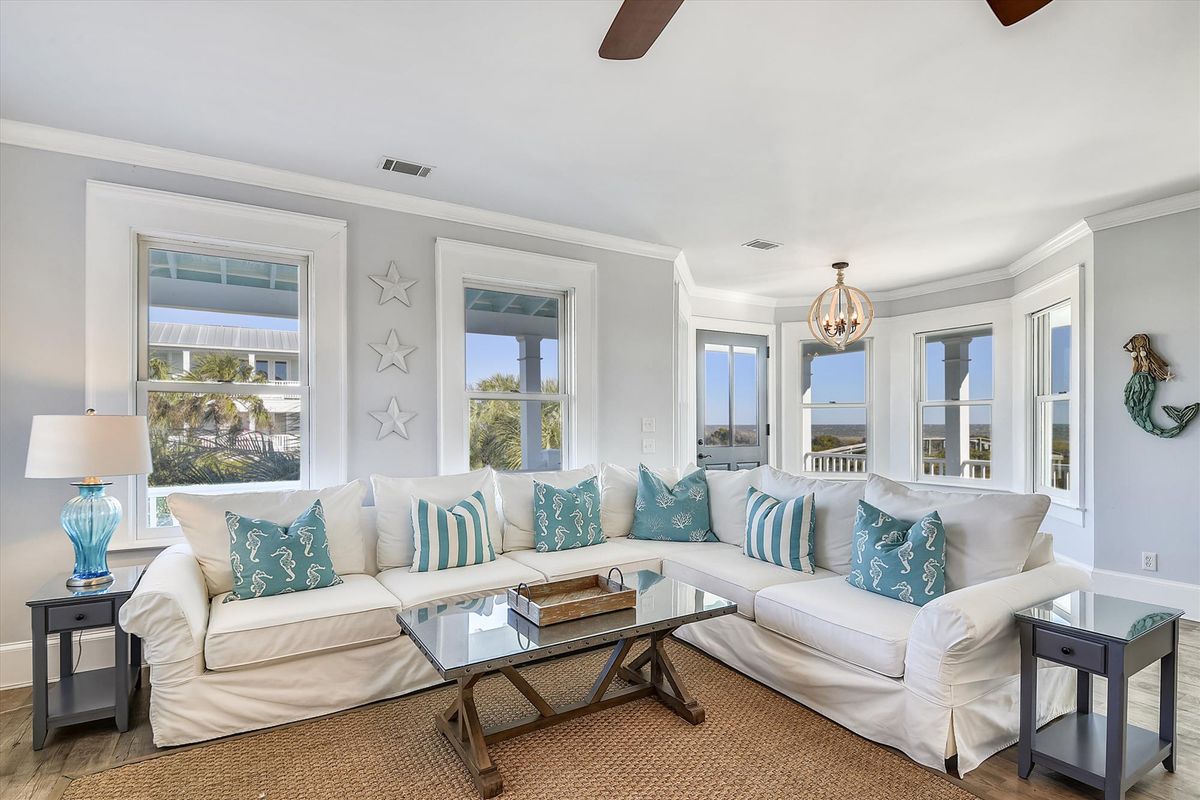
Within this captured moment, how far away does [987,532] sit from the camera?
2471 millimetres

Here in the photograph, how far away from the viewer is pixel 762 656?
2719 mm

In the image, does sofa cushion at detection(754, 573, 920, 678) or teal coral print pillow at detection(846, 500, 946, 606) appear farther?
teal coral print pillow at detection(846, 500, 946, 606)

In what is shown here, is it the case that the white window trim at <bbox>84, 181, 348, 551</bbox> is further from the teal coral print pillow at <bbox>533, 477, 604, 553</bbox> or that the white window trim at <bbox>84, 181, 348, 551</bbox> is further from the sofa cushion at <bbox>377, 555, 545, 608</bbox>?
the teal coral print pillow at <bbox>533, 477, 604, 553</bbox>

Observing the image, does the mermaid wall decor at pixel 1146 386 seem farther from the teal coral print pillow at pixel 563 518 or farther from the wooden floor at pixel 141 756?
the teal coral print pillow at pixel 563 518

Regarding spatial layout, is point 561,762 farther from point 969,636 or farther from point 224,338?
point 224,338

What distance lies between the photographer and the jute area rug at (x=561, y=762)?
1995mm

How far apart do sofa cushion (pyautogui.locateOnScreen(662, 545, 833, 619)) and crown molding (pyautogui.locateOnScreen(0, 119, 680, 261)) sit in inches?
88.9

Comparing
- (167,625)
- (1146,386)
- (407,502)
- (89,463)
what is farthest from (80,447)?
(1146,386)

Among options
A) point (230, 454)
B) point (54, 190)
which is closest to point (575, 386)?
point (230, 454)

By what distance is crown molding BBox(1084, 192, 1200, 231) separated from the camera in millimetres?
3605

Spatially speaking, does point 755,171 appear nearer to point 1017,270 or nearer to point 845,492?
point 845,492

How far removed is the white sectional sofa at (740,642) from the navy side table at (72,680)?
189 millimetres

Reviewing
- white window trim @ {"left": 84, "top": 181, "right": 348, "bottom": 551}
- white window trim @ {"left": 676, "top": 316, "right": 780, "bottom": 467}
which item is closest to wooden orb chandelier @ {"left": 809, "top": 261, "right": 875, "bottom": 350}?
white window trim @ {"left": 676, "top": 316, "right": 780, "bottom": 467}

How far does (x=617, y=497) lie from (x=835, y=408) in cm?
366
